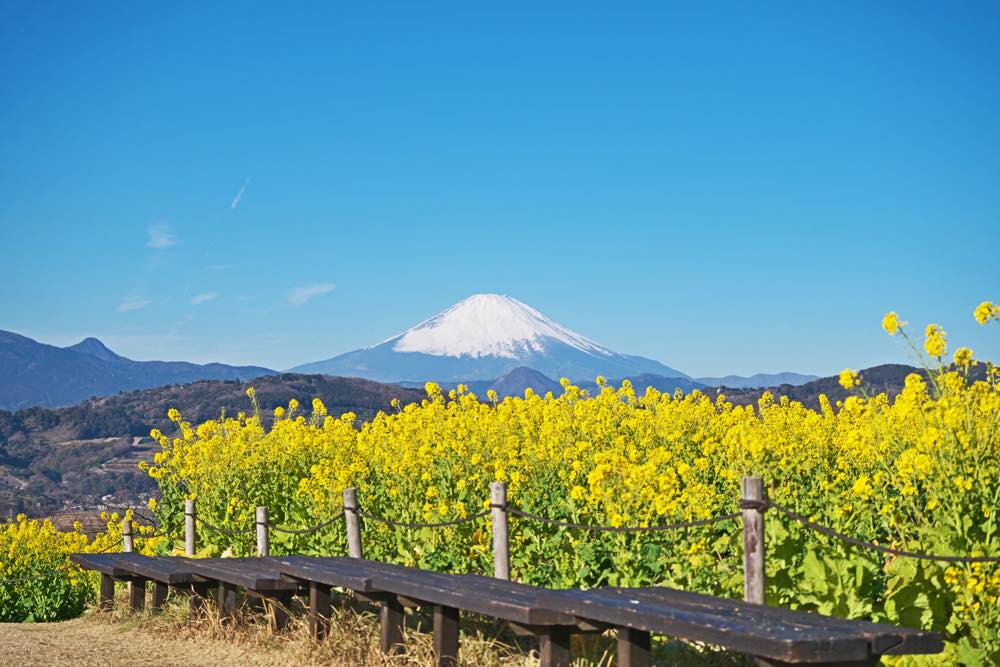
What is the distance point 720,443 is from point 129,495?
12347cm

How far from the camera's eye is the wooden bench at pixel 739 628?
4617 mm

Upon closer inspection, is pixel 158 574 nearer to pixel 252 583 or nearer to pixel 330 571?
pixel 252 583

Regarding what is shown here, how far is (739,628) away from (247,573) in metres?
4.65

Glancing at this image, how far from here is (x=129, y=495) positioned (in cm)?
12681

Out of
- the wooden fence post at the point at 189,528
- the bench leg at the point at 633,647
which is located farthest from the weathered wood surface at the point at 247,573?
the bench leg at the point at 633,647

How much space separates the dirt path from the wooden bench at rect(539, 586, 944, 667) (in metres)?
3.37

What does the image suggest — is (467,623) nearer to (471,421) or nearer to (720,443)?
(471,421)

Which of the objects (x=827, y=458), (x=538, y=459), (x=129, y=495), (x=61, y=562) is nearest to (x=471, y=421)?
(x=538, y=459)

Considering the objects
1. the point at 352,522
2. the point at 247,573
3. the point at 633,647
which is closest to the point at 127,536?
the point at 352,522

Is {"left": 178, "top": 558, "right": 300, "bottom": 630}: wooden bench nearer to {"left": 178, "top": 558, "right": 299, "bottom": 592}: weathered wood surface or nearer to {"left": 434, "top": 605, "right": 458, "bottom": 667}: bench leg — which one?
{"left": 178, "top": 558, "right": 299, "bottom": 592}: weathered wood surface

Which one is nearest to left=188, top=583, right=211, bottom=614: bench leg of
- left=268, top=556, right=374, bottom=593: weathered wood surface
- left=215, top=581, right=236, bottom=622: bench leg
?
left=215, top=581, right=236, bottom=622: bench leg

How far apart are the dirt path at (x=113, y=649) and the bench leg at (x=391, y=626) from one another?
1.13 metres

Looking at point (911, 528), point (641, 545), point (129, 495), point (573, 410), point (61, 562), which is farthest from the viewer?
point (129, 495)

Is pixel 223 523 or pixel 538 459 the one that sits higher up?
pixel 538 459
